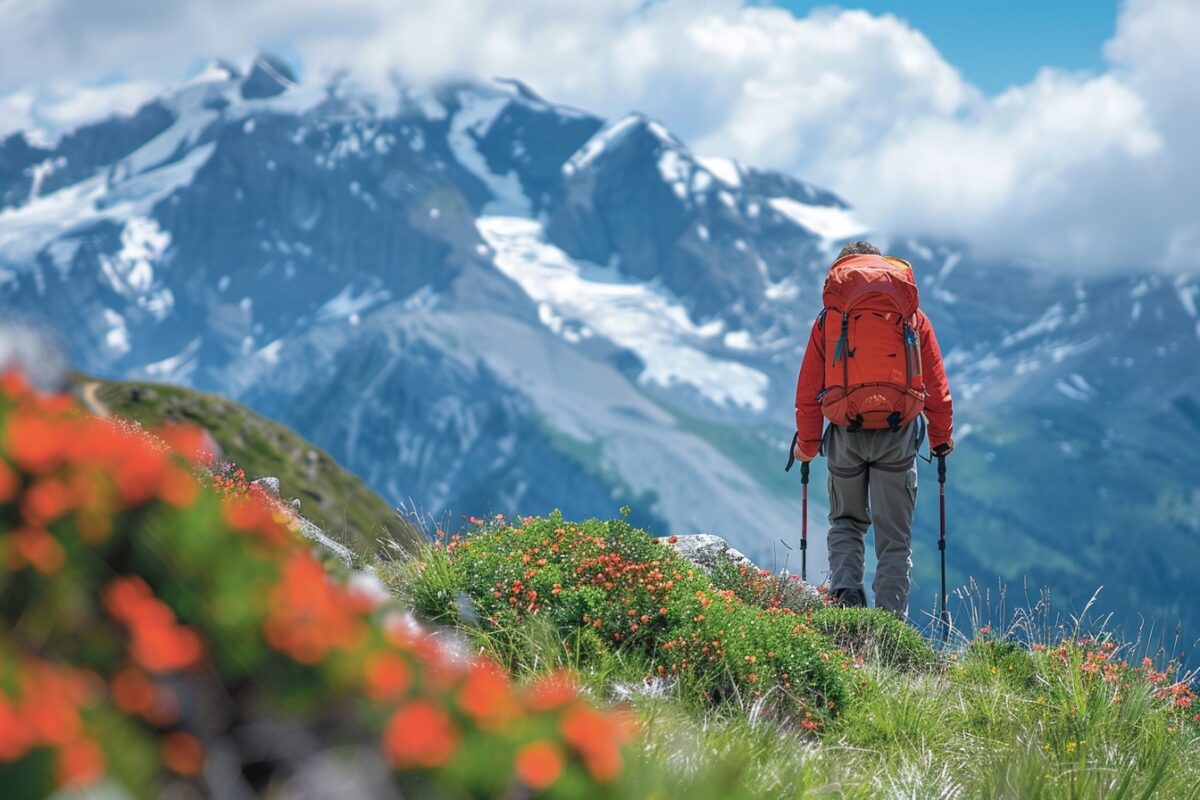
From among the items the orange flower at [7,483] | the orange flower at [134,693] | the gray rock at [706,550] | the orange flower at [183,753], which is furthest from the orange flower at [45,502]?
the gray rock at [706,550]

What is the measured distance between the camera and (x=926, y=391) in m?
10.9

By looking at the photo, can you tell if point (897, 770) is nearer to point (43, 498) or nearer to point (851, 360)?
point (43, 498)

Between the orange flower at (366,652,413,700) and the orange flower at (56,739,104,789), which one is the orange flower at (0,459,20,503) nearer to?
the orange flower at (56,739,104,789)

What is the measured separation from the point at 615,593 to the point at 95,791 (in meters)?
5.82

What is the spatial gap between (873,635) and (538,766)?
801 cm

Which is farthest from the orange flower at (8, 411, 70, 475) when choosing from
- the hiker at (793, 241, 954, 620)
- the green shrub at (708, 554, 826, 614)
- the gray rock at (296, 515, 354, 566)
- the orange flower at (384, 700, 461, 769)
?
the hiker at (793, 241, 954, 620)

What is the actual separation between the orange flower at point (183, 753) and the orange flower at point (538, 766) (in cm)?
59

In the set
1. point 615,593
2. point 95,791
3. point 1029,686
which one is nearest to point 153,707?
point 95,791

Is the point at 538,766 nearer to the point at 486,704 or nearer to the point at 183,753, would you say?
the point at 486,704

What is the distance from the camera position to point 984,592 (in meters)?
9.87

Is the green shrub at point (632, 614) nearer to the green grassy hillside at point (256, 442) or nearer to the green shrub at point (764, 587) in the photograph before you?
the green shrub at point (764, 587)

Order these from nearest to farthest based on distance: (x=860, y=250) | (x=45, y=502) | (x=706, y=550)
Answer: (x=45, y=502) → (x=860, y=250) → (x=706, y=550)

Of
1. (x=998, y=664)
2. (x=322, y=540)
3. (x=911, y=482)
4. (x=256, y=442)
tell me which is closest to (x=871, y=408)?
(x=911, y=482)

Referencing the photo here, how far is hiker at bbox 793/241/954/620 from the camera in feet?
34.3
